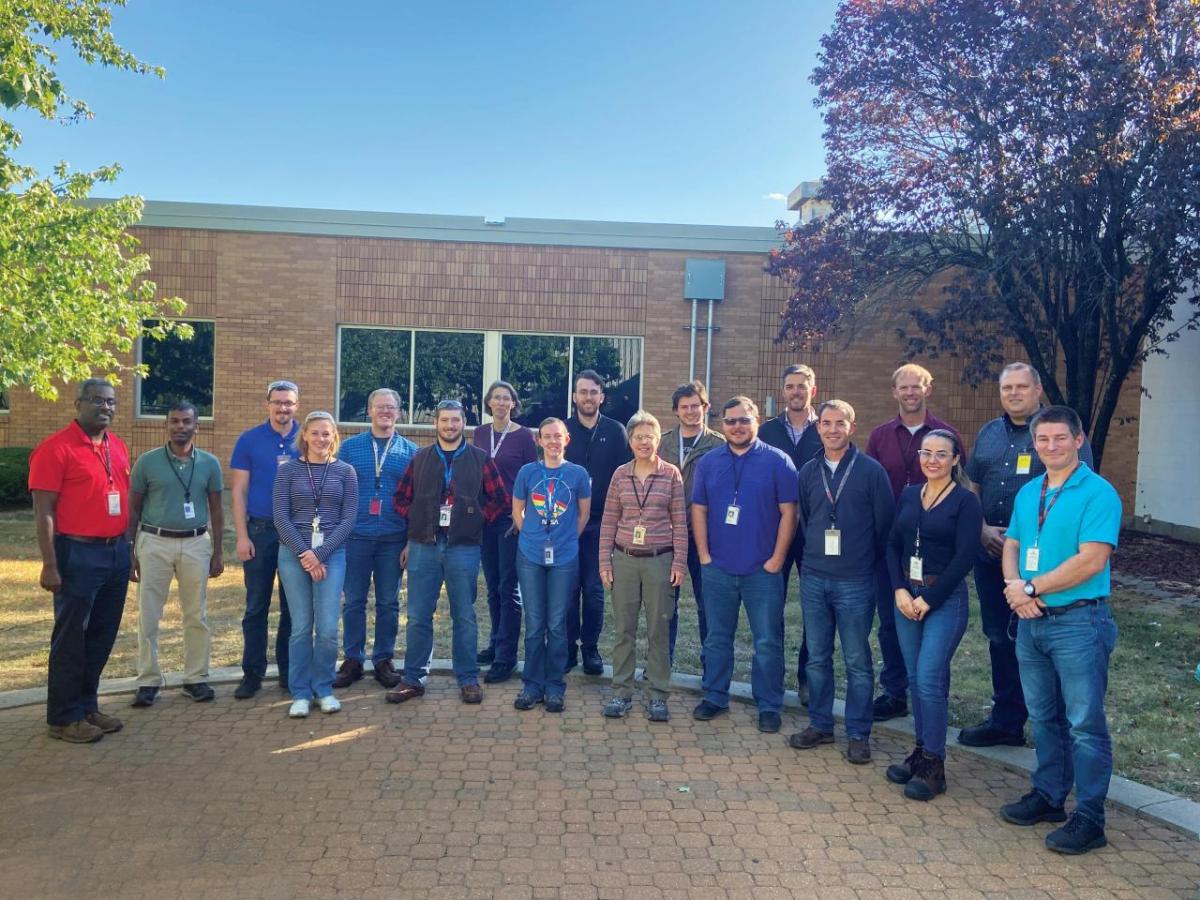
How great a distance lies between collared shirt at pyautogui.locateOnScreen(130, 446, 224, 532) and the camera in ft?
18.8

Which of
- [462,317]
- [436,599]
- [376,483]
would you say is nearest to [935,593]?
[436,599]

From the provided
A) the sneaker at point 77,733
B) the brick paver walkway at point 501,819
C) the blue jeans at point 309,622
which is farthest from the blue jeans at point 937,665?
the sneaker at point 77,733

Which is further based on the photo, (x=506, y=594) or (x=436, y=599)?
(x=506, y=594)

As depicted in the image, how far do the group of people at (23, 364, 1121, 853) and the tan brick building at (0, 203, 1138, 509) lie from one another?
9.63m

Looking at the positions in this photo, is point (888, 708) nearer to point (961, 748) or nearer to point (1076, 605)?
point (961, 748)

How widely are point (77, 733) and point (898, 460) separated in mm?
4984

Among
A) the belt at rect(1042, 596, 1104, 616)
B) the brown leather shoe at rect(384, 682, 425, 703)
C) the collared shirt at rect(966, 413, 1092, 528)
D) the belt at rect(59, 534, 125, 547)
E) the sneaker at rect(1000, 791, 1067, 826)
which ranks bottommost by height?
the brown leather shoe at rect(384, 682, 425, 703)

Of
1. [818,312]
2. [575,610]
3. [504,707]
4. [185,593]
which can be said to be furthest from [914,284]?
[185,593]

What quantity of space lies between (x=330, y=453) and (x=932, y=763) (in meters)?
3.88

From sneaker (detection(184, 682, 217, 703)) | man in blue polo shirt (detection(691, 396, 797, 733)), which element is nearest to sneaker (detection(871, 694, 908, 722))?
man in blue polo shirt (detection(691, 396, 797, 733))

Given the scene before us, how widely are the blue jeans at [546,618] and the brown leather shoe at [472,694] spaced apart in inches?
11.7

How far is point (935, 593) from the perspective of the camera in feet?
15.0

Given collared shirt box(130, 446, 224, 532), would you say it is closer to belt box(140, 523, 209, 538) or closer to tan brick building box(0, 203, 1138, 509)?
belt box(140, 523, 209, 538)

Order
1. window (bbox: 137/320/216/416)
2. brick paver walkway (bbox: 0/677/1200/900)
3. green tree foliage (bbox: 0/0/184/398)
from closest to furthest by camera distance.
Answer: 1. brick paver walkway (bbox: 0/677/1200/900)
2. green tree foliage (bbox: 0/0/184/398)
3. window (bbox: 137/320/216/416)
